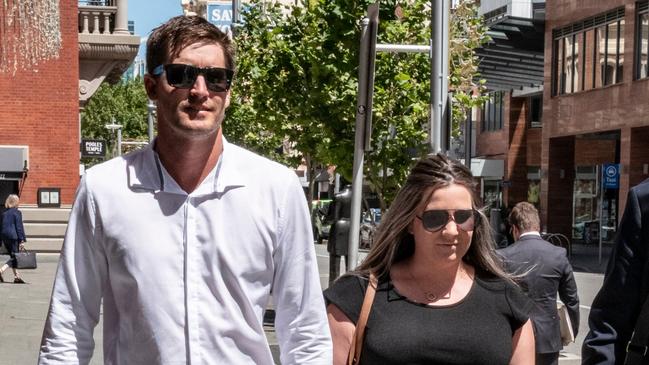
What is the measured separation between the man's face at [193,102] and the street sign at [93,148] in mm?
37575

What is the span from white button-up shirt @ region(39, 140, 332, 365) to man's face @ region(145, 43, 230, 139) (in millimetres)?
119

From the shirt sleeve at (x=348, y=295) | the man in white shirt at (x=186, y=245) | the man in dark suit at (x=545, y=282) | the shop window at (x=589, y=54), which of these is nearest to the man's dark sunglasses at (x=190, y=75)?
the man in white shirt at (x=186, y=245)

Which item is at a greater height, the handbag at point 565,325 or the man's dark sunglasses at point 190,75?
the man's dark sunglasses at point 190,75

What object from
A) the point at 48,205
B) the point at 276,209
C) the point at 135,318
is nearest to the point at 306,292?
the point at 276,209

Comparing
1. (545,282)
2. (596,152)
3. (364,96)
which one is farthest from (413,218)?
(596,152)

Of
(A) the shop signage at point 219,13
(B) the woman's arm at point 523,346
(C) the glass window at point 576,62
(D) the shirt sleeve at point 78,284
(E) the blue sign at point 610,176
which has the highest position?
(A) the shop signage at point 219,13

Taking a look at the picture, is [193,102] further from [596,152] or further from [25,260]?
[596,152]

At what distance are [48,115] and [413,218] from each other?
27.2 metres

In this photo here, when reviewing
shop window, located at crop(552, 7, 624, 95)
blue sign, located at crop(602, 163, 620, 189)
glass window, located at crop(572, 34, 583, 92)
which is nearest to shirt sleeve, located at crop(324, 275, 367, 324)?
blue sign, located at crop(602, 163, 620, 189)

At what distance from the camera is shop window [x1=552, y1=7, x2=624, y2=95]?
41688mm

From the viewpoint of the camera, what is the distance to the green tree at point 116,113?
79.4 m

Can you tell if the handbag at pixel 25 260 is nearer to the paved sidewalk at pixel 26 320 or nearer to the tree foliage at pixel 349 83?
the paved sidewalk at pixel 26 320

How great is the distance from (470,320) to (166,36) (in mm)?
1379

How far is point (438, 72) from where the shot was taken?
11047 mm
